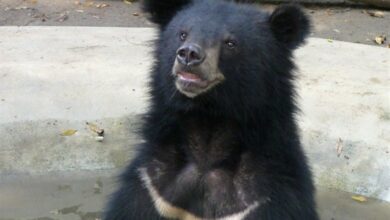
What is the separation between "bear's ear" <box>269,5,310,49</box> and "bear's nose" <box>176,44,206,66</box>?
52 centimetres

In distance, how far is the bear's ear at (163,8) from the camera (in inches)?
137

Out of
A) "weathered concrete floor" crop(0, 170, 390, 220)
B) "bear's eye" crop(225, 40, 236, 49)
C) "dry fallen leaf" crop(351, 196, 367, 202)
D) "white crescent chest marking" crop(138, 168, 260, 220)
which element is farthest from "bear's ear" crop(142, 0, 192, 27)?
"dry fallen leaf" crop(351, 196, 367, 202)

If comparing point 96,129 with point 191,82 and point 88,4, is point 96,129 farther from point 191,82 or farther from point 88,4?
point 88,4

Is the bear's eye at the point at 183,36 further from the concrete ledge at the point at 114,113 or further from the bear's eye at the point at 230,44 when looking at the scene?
the concrete ledge at the point at 114,113

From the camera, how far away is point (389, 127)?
509cm

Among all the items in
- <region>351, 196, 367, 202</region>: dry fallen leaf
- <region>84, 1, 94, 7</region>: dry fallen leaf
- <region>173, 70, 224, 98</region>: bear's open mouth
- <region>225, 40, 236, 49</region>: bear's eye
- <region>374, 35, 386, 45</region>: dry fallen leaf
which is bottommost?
<region>84, 1, 94, 7</region>: dry fallen leaf

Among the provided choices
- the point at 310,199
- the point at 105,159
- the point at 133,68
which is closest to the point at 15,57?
the point at 133,68

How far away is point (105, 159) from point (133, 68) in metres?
0.93

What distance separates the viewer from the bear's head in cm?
305

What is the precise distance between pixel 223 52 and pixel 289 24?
39 centimetres

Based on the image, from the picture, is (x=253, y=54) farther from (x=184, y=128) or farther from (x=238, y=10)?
(x=184, y=128)

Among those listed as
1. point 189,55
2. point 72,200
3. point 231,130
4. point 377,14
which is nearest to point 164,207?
point 231,130

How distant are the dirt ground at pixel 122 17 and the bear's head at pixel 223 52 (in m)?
4.59

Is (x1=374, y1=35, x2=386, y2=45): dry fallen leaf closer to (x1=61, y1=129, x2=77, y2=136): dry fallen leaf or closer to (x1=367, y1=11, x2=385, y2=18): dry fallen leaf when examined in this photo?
(x1=367, y1=11, x2=385, y2=18): dry fallen leaf
